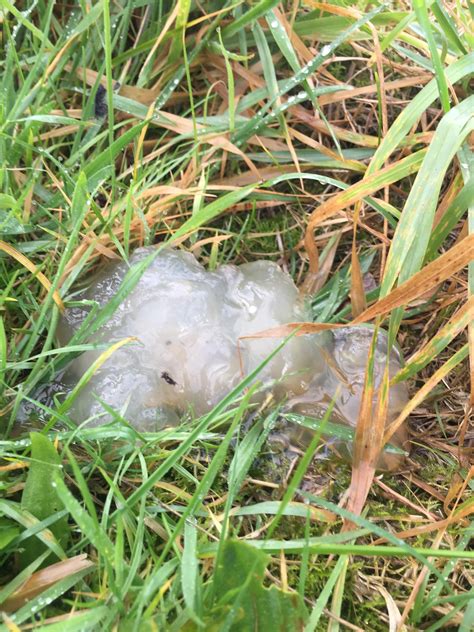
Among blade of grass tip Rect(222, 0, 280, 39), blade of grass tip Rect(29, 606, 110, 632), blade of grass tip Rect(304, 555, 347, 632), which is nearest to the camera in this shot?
blade of grass tip Rect(29, 606, 110, 632)

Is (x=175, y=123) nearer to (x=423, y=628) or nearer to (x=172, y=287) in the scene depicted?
(x=172, y=287)

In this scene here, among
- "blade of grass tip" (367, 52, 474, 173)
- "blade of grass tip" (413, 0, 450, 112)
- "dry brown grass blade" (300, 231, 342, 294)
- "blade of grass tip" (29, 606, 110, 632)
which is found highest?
"blade of grass tip" (413, 0, 450, 112)

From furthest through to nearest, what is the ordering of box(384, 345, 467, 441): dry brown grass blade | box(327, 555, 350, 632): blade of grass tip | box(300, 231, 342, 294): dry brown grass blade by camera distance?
box(300, 231, 342, 294): dry brown grass blade
box(384, 345, 467, 441): dry brown grass blade
box(327, 555, 350, 632): blade of grass tip

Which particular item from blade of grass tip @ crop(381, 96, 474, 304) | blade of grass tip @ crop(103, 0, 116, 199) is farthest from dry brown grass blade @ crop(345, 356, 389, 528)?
blade of grass tip @ crop(103, 0, 116, 199)

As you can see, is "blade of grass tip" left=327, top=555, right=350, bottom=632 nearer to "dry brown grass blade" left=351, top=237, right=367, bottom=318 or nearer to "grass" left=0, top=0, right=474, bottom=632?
"grass" left=0, top=0, right=474, bottom=632

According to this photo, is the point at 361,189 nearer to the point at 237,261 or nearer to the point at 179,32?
the point at 237,261

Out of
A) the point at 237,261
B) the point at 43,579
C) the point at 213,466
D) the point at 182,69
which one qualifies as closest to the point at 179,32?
the point at 182,69

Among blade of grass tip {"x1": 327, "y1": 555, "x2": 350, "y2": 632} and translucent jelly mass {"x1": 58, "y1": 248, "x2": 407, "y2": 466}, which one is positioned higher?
translucent jelly mass {"x1": 58, "y1": 248, "x2": 407, "y2": 466}

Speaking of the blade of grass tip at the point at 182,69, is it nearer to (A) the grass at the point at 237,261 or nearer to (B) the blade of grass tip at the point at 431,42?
(A) the grass at the point at 237,261
